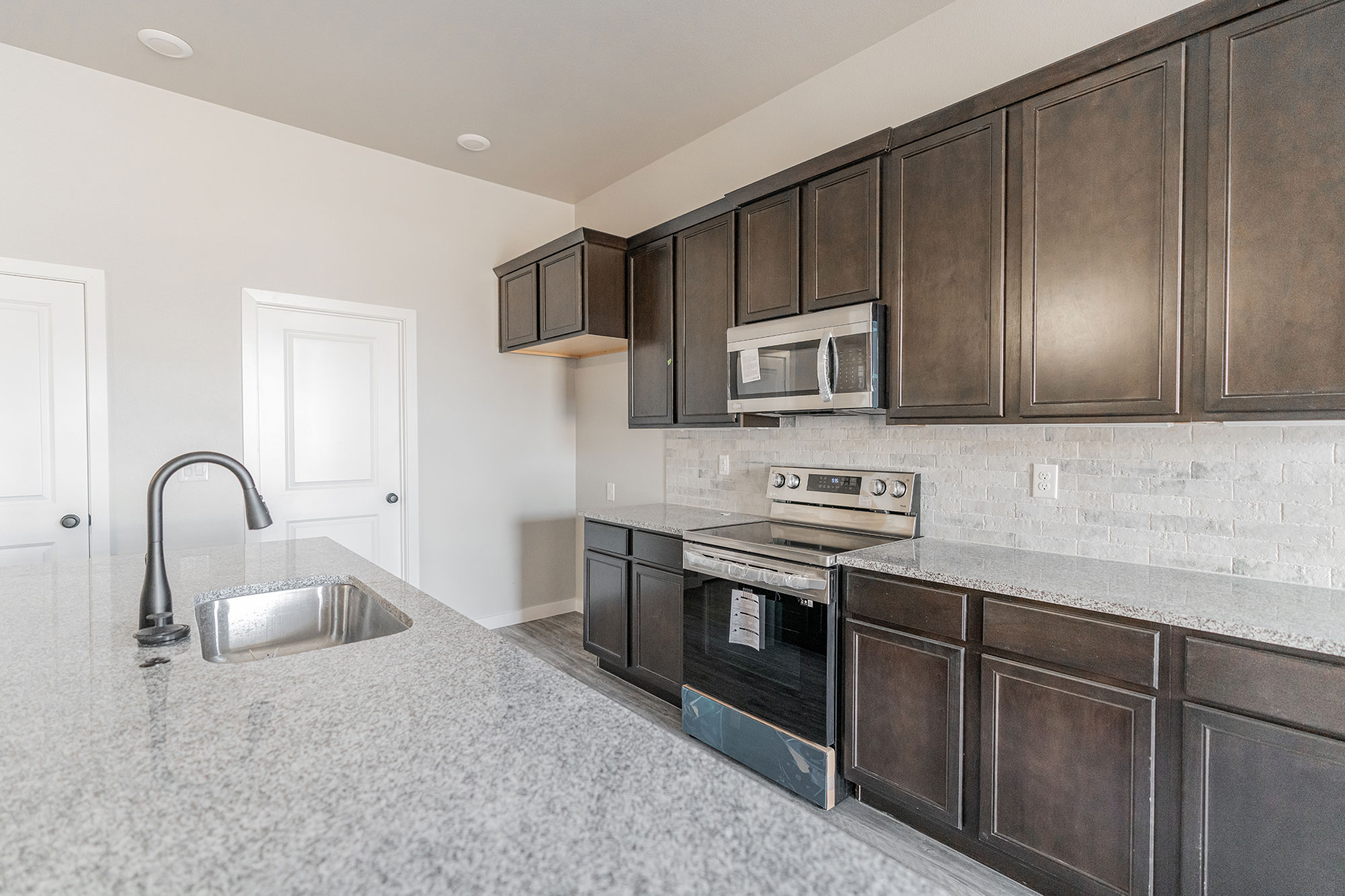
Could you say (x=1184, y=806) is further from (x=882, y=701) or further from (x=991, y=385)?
(x=991, y=385)

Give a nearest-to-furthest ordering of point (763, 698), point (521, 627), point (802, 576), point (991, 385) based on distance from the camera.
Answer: point (991, 385), point (802, 576), point (763, 698), point (521, 627)

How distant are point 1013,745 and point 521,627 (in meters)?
3.25

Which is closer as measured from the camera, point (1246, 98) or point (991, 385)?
point (1246, 98)

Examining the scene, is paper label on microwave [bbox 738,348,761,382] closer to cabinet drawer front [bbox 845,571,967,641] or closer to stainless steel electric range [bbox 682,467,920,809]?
stainless steel electric range [bbox 682,467,920,809]

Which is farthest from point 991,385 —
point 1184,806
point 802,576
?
point 1184,806

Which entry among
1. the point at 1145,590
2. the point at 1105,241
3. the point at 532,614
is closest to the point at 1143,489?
the point at 1145,590

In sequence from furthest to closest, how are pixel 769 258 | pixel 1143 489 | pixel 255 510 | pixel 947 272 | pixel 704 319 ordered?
pixel 704 319
pixel 769 258
pixel 947 272
pixel 1143 489
pixel 255 510

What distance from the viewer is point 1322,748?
4.27 feet

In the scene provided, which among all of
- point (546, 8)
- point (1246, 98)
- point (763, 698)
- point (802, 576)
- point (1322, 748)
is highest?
point (546, 8)

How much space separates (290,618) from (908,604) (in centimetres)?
177

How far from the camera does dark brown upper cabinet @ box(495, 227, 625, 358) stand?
3455mm

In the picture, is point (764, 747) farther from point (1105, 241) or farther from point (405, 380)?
point (405, 380)

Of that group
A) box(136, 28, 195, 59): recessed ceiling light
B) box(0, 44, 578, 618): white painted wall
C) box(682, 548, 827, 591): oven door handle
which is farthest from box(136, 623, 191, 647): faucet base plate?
box(136, 28, 195, 59): recessed ceiling light

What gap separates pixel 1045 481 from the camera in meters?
2.18
